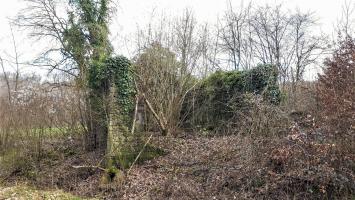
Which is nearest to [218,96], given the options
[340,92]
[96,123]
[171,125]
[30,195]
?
[171,125]

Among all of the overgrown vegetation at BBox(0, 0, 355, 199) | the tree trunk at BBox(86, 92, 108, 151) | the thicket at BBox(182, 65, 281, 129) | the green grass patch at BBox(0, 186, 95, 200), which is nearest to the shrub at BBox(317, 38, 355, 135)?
the overgrown vegetation at BBox(0, 0, 355, 199)

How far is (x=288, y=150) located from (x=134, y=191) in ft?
13.7

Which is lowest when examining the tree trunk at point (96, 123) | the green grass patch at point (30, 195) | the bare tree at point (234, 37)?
the green grass patch at point (30, 195)

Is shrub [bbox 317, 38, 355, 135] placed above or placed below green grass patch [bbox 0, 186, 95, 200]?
above

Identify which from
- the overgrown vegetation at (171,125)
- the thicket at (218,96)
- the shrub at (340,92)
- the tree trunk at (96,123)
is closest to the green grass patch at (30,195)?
the overgrown vegetation at (171,125)

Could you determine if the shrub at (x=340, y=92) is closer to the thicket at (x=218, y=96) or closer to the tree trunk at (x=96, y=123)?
the thicket at (x=218, y=96)

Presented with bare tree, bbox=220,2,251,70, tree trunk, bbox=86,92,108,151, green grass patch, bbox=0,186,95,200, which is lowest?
green grass patch, bbox=0,186,95,200

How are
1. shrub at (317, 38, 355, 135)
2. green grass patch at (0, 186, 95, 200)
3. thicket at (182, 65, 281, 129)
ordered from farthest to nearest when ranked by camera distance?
thicket at (182, 65, 281, 129), green grass patch at (0, 186, 95, 200), shrub at (317, 38, 355, 135)

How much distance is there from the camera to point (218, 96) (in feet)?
46.1

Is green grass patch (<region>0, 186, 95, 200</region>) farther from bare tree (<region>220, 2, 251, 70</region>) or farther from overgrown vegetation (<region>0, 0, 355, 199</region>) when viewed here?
bare tree (<region>220, 2, 251, 70</region>)

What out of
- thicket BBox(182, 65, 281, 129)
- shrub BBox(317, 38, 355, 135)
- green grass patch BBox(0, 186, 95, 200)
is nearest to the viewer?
shrub BBox(317, 38, 355, 135)

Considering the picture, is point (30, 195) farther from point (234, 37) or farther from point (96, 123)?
point (234, 37)

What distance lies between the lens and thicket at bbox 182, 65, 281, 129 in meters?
12.9

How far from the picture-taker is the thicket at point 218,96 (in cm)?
1294
